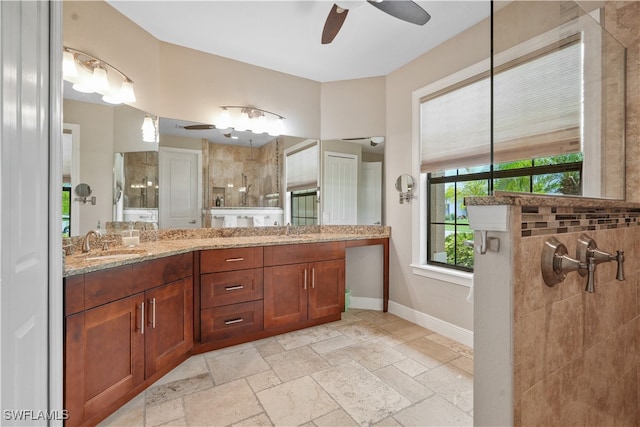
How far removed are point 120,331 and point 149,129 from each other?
5.71 ft

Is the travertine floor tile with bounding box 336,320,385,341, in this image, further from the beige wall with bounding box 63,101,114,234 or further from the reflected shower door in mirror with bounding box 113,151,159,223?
the beige wall with bounding box 63,101,114,234

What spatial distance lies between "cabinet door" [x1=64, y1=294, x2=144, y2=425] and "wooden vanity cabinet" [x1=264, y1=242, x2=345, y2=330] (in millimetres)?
1032

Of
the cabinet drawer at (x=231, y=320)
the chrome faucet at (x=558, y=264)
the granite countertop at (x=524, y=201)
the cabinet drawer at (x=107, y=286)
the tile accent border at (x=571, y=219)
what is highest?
the granite countertop at (x=524, y=201)

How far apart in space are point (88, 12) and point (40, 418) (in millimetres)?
2535

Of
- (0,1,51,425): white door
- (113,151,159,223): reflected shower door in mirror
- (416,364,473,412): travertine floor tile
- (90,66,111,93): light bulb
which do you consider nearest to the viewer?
(0,1,51,425): white door

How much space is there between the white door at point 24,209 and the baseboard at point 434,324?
8.82 ft

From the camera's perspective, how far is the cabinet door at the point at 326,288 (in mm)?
2771

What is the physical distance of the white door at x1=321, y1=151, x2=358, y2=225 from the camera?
339 centimetres

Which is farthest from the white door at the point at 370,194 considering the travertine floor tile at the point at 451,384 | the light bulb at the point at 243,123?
the travertine floor tile at the point at 451,384

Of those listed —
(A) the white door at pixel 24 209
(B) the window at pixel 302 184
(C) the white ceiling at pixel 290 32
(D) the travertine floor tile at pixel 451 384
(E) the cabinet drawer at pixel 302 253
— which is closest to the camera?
(A) the white door at pixel 24 209

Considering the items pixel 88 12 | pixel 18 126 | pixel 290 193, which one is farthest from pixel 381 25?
pixel 18 126

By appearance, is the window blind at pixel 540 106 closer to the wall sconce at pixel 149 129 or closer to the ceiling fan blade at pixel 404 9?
the ceiling fan blade at pixel 404 9

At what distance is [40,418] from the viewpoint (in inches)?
37.9

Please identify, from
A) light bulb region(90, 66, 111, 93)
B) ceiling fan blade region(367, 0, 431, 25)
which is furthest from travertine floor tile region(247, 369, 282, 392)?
ceiling fan blade region(367, 0, 431, 25)
